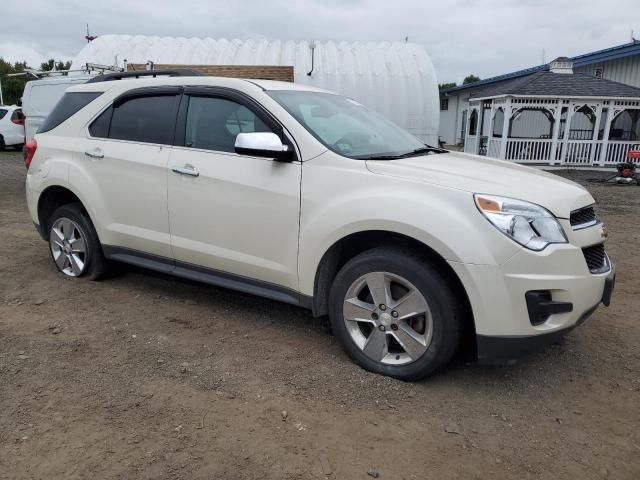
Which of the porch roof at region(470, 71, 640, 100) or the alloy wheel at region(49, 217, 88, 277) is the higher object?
the porch roof at region(470, 71, 640, 100)

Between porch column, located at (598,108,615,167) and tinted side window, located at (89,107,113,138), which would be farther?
porch column, located at (598,108,615,167)

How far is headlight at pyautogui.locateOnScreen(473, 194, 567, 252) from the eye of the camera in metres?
2.73

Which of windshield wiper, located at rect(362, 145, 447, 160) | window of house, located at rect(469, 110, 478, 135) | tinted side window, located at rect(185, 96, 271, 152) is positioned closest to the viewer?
windshield wiper, located at rect(362, 145, 447, 160)

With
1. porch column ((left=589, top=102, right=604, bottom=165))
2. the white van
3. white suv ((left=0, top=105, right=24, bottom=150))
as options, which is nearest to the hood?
the white van

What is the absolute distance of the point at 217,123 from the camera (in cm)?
380

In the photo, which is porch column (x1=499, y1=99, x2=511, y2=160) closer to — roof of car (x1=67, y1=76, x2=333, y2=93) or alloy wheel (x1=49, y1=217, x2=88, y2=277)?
roof of car (x1=67, y1=76, x2=333, y2=93)

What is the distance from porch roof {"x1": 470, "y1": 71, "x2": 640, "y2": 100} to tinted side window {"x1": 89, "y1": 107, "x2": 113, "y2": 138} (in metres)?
14.8

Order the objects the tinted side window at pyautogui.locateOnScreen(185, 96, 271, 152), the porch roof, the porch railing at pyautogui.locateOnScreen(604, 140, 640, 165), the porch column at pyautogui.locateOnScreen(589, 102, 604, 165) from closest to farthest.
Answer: the tinted side window at pyautogui.locateOnScreen(185, 96, 271, 152), the porch roof, the porch column at pyautogui.locateOnScreen(589, 102, 604, 165), the porch railing at pyautogui.locateOnScreen(604, 140, 640, 165)

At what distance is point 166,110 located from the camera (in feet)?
13.3

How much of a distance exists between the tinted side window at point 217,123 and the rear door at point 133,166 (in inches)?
7.7

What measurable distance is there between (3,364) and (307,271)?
78.7 inches

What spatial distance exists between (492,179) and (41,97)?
38.9 feet

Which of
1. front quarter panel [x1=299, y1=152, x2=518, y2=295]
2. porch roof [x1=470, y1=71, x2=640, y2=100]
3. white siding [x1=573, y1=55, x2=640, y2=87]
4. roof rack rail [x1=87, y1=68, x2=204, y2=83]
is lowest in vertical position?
front quarter panel [x1=299, y1=152, x2=518, y2=295]

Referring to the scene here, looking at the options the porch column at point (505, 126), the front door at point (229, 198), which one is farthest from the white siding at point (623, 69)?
the front door at point (229, 198)
